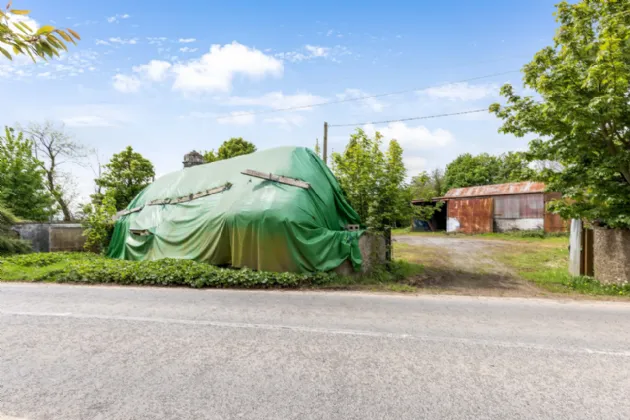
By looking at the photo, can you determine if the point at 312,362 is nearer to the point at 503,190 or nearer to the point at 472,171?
the point at 503,190

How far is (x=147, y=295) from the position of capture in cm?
743

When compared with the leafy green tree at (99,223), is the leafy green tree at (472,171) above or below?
above

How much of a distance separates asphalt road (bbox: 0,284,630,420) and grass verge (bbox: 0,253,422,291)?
227 centimetres

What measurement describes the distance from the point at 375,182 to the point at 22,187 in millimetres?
22794

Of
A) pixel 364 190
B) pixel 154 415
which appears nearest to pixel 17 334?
pixel 154 415

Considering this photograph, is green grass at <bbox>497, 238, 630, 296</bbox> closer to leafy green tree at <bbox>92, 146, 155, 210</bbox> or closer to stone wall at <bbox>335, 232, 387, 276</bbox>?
stone wall at <bbox>335, 232, 387, 276</bbox>

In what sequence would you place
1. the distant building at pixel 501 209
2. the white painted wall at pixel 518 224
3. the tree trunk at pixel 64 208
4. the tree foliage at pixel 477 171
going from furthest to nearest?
the tree foliage at pixel 477 171 → the tree trunk at pixel 64 208 → the white painted wall at pixel 518 224 → the distant building at pixel 501 209

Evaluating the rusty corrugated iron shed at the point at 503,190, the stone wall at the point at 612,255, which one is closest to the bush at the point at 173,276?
the stone wall at the point at 612,255

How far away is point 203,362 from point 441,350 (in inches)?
108

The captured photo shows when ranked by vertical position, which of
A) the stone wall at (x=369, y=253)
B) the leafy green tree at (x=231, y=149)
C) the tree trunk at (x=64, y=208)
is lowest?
the stone wall at (x=369, y=253)

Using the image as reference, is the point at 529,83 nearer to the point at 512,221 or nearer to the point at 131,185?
the point at 512,221

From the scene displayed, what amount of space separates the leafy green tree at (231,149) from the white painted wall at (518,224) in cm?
2287

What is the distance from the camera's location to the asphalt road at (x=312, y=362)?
9.06ft

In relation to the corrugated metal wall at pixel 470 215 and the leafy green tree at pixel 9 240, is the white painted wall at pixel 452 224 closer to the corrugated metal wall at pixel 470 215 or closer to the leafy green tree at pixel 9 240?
the corrugated metal wall at pixel 470 215
